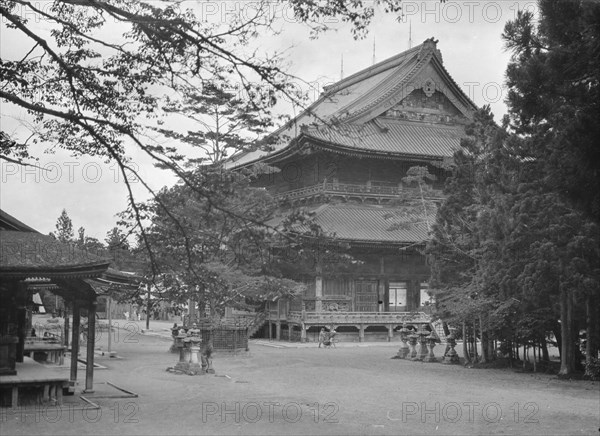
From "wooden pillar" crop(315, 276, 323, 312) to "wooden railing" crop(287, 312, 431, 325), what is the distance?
2.21ft

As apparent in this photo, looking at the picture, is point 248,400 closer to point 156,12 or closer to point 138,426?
point 138,426

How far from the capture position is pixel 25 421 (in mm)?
12570

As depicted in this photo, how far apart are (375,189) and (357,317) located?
299 inches

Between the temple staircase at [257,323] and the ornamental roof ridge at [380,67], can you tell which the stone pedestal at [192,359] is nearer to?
the temple staircase at [257,323]

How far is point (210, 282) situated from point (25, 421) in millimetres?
4579

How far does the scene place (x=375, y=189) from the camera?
4081cm

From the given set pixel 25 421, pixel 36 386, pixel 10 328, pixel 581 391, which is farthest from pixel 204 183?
pixel 581 391

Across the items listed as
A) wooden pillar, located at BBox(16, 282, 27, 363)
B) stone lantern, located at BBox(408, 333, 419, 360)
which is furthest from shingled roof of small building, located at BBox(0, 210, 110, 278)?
stone lantern, located at BBox(408, 333, 419, 360)

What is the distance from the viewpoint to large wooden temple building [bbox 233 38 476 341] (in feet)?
123

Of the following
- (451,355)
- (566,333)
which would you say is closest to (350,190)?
(451,355)

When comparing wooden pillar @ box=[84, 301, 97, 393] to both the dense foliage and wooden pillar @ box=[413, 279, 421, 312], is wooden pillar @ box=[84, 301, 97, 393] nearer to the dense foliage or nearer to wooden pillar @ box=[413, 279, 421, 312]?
the dense foliage

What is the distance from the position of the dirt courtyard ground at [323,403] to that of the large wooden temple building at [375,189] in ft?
43.1

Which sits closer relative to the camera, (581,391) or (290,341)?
(581,391)

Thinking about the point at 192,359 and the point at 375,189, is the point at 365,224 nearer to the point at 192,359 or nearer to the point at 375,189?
the point at 375,189
